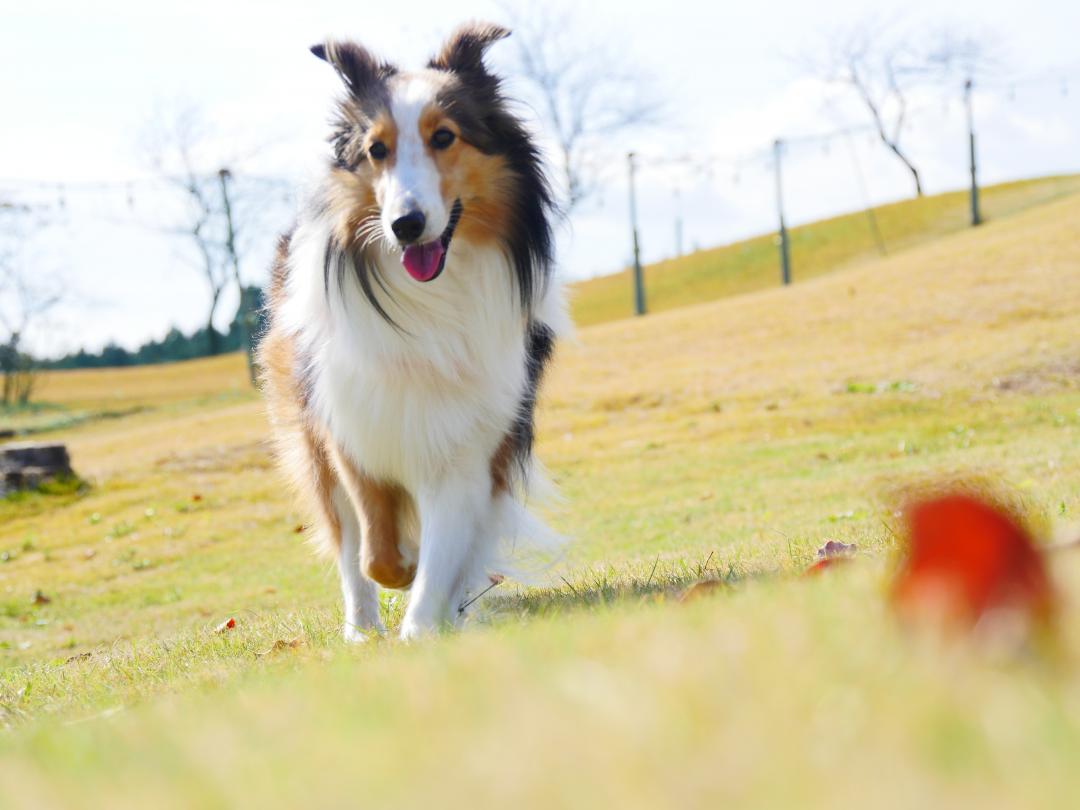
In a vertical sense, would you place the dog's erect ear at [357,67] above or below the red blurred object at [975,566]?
above

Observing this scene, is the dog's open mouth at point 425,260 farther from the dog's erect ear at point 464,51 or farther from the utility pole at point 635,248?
the utility pole at point 635,248

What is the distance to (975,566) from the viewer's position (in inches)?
79.5

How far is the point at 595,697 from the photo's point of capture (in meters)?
1.97

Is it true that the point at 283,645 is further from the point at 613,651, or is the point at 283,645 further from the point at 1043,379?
the point at 1043,379

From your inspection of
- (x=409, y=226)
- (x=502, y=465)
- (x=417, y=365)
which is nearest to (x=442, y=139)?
(x=409, y=226)

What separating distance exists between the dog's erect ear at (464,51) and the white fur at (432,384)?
87cm

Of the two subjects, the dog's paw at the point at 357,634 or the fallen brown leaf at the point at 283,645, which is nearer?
the dog's paw at the point at 357,634

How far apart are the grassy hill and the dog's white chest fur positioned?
53788 millimetres

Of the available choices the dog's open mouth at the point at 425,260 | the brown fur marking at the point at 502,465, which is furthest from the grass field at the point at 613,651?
the dog's open mouth at the point at 425,260

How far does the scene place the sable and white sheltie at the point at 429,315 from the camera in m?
5.23

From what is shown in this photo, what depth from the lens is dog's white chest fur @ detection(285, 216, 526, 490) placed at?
17.8ft

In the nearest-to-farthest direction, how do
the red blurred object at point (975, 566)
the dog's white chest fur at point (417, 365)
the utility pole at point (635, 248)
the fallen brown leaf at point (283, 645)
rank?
the red blurred object at point (975, 566), the fallen brown leaf at point (283, 645), the dog's white chest fur at point (417, 365), the utility pole at point (635, 248)

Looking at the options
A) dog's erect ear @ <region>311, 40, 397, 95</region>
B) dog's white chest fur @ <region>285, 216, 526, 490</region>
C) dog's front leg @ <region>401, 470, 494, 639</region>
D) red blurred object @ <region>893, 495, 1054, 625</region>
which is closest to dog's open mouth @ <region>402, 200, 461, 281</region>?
dog's white chest fur @ <region>285, 216, 526, 490</region>

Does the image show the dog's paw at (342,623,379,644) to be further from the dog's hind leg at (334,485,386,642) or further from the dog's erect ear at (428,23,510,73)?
the dog's erect ear at (428,23,510,73)
